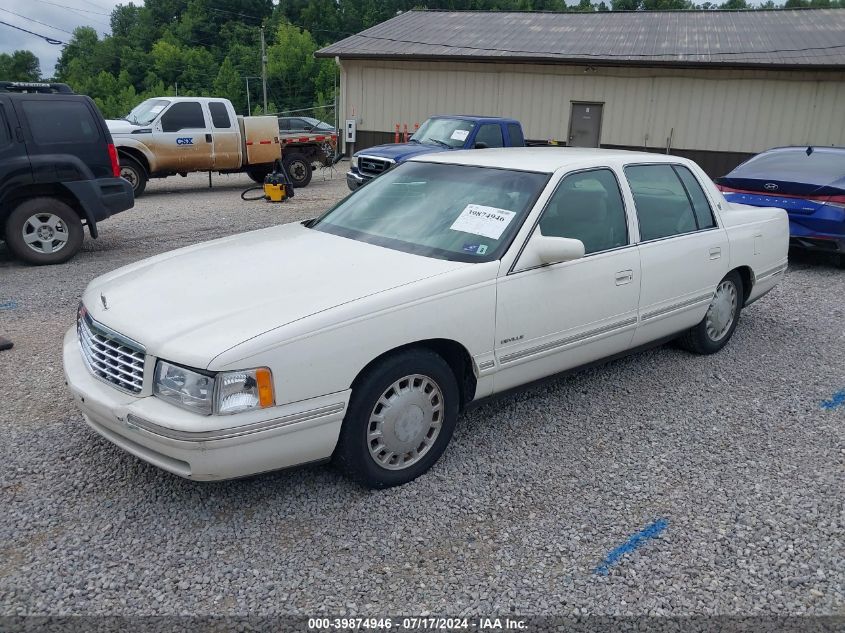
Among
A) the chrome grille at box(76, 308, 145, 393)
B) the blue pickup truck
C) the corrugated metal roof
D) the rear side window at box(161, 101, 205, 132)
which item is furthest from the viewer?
the corrugated metal roof

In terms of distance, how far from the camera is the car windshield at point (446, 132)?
13.1 meters

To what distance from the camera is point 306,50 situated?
72875mm

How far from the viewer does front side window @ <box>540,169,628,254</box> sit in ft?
13.5

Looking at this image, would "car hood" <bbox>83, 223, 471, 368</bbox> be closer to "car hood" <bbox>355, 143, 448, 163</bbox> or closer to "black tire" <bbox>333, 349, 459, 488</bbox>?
"black tire" <bbox>333, 349, 459, 488</bbox>

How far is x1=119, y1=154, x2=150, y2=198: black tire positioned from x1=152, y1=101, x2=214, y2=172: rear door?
0.34 metres

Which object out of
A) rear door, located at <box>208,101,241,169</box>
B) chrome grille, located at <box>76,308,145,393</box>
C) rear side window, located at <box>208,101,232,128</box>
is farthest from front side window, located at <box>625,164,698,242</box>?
rear side window, located at <box>208,101,232,128</box>

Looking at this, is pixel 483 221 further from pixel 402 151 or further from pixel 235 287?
pixel 402 151

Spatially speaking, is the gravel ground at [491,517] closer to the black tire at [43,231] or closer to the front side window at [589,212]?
the front side window at [589,212]

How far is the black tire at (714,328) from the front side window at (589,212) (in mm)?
1320

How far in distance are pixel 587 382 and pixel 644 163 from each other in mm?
1554

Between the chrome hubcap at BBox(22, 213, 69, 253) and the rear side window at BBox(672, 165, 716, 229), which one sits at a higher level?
the rear side window at BBox(672, 165, 716, 229)

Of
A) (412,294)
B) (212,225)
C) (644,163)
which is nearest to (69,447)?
(412,294)

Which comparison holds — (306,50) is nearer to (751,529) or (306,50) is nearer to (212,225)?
(212,225)

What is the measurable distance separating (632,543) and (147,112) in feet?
46.3
